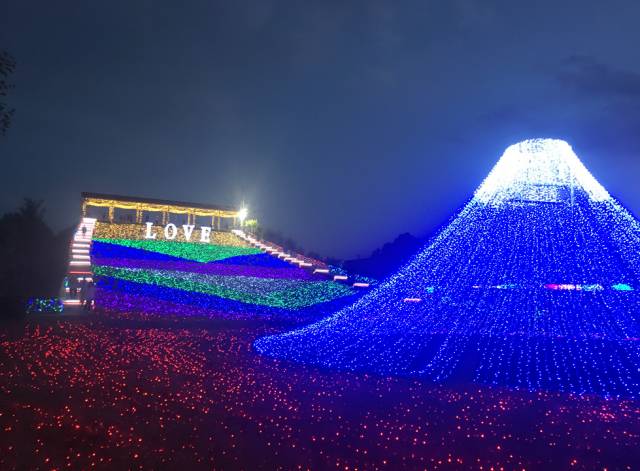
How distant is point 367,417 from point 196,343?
6757 mm

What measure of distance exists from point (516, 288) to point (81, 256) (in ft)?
61.5

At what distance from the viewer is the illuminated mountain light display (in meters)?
11.6

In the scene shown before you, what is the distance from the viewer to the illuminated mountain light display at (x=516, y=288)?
38.2 feet

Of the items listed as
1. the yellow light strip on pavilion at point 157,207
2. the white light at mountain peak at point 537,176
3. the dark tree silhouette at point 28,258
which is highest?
the white light at mountain peak at point 537,176

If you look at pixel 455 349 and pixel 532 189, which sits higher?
pixel 532 189

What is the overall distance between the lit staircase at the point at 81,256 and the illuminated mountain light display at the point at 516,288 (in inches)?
433

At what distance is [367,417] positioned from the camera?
Result: 6465 mm

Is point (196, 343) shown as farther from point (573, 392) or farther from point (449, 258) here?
point (573, 392)

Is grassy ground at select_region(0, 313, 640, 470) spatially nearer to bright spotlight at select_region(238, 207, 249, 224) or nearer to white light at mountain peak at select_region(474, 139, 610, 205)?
white light at mountain peak at select_region(474, 139, 610, 205)

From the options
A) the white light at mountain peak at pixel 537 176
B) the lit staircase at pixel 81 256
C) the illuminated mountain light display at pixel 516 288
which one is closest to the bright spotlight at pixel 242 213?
the lit staircase at pixel 81 256

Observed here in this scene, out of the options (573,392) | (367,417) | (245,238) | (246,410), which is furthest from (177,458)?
(245,238)

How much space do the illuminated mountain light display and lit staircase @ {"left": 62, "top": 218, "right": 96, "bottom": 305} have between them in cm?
1100

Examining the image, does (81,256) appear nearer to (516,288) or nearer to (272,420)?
(516,288)

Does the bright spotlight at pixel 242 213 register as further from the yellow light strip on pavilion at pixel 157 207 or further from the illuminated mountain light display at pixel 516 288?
the illuminated mountain light display at pixel 516 288
